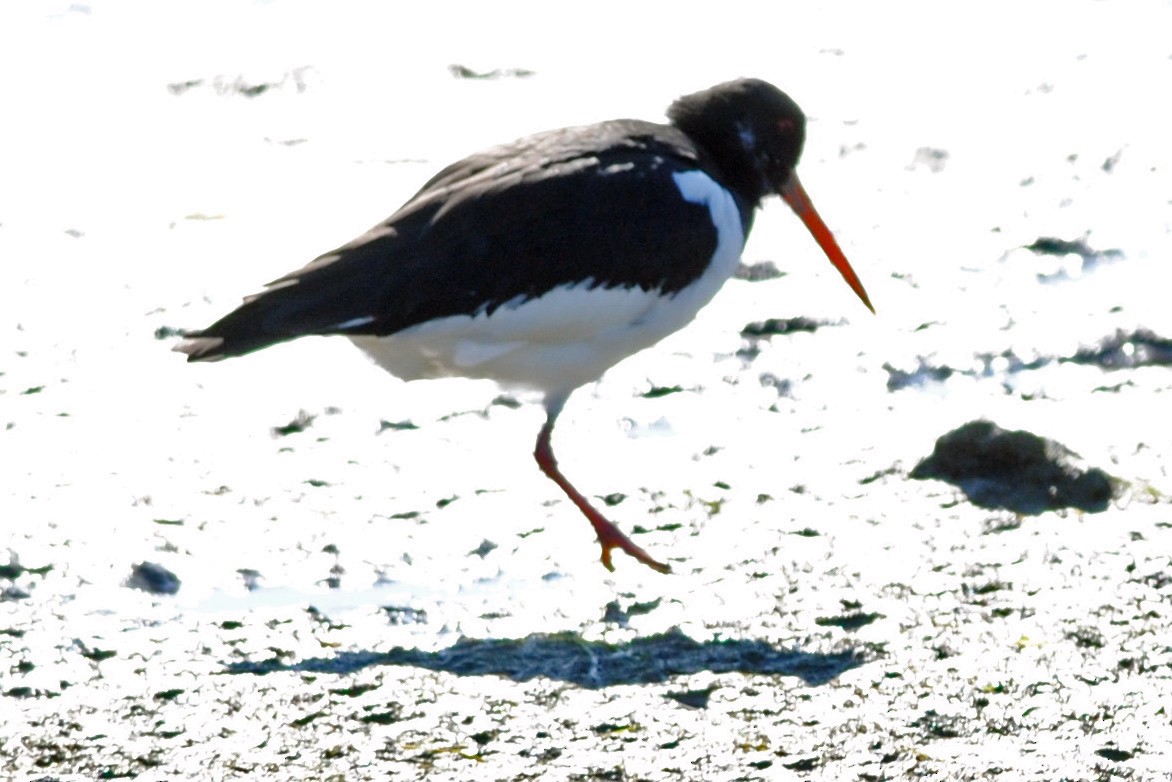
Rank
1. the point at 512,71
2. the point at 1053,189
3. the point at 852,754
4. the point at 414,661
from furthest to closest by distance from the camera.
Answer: the point at 512,71 < the point at 1053,189 < the point at 414,661 < the point at 852,754

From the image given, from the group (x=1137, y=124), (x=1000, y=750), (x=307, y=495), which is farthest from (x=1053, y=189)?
(x=1000, y=750)

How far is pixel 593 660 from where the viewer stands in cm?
400

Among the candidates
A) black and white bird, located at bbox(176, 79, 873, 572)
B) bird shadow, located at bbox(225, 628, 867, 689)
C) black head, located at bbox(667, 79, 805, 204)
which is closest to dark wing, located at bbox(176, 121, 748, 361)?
black and white bird, located at bbox(176, 79, 873, 572)

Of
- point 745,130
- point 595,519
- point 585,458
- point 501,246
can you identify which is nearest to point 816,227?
point 745,130

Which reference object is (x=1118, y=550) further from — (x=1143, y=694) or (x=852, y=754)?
(x=852, y=754)

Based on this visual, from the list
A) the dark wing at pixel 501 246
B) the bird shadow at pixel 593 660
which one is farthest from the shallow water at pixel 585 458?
the dark wing at pixel 501 246

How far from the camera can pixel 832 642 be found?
4.05 m

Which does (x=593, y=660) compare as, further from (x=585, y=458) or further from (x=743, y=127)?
(x=743, y=127)

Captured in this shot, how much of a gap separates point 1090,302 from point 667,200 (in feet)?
5.91

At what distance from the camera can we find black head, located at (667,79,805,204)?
531 cm

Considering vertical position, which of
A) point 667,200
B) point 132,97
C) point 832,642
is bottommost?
point 132,97

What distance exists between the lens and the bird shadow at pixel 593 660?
393cm

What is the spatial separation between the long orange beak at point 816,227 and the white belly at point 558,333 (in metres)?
0.61

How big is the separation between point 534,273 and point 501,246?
0.34ft
